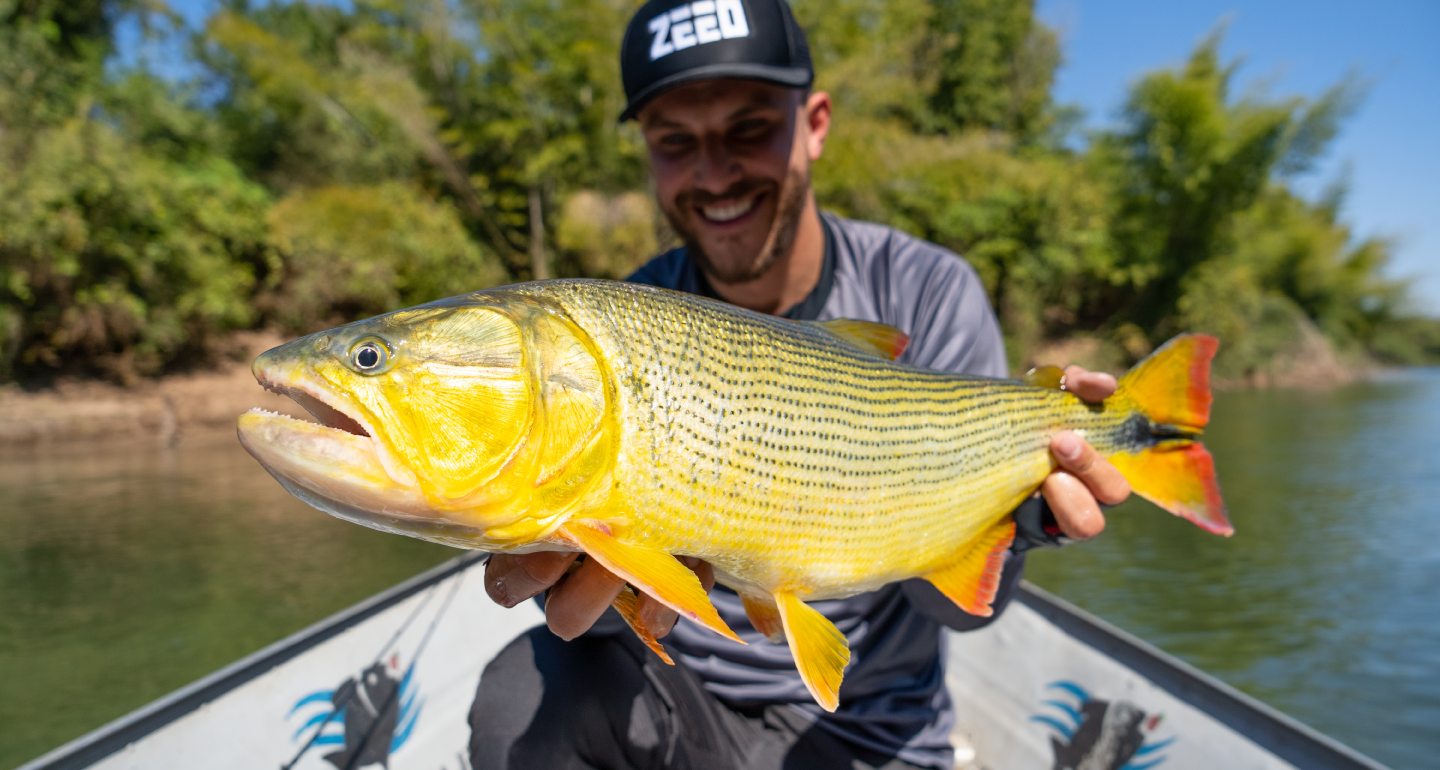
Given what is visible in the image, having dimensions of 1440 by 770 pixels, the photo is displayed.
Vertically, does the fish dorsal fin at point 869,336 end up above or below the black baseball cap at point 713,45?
below

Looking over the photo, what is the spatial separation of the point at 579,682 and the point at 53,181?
17.3 m

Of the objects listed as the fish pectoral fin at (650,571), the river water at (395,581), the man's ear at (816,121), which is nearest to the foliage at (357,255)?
the river water at (395,581)

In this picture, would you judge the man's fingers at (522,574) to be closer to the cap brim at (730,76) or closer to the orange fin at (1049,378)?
the orange fin at (1049,378)

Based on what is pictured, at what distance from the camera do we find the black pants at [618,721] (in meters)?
2.01

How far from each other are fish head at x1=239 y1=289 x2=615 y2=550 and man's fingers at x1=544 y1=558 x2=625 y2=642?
24 centimetres

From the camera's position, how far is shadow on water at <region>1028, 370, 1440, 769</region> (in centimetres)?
507

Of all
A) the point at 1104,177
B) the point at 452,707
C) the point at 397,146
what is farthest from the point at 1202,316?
the point at 452,707

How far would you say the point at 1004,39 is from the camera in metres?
29.6

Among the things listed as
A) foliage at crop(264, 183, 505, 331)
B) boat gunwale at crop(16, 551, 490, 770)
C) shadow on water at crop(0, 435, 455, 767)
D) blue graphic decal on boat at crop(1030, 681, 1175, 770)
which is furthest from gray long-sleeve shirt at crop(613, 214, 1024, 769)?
foliage at crop(264, 183, 505, 331)

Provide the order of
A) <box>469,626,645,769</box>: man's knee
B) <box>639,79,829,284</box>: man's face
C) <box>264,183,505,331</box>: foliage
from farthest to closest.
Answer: <box>264,183,505,331</box>: foliage < <box>639,79,829,284</box>: man's face < <box>469,626,645,769</box>: man's knee

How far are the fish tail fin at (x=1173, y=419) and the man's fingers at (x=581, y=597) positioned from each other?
1433mm

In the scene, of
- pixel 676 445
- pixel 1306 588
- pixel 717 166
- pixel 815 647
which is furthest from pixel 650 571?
pixel 1306 588

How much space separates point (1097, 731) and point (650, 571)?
2756 mm

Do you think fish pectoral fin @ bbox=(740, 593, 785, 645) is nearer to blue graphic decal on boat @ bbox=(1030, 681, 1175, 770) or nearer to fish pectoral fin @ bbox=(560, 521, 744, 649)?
fish pectoral fin @ bbox=(560, 521, 744, 649)
